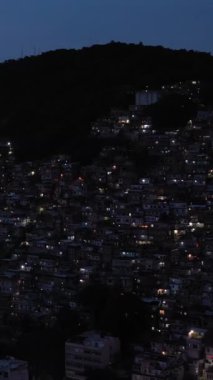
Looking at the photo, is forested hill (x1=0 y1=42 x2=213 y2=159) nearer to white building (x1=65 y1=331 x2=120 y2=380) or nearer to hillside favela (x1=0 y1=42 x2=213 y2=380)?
hillside favela (x1=0 y1=42 x2=213 y2=380)

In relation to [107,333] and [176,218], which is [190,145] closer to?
[176,218]

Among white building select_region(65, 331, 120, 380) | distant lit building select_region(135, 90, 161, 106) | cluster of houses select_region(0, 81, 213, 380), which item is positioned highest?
distant lit building select_region(135, 90, 161, 106)

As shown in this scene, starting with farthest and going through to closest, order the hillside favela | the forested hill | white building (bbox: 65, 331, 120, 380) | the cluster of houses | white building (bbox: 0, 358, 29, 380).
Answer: the forested hill < the hillside favela < the cluster of houses < white building (bbox: 65, 331, 120, 380) < white building (bbox: 0, 358, 29, 380)

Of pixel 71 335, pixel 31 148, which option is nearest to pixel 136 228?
pixel 71 335

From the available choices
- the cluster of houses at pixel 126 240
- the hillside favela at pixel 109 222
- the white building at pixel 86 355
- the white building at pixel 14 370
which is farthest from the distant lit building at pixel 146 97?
the white building at pixel 14 370

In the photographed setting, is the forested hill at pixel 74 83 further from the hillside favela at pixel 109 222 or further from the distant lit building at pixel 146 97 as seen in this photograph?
the distant lit building at pixel 146 97

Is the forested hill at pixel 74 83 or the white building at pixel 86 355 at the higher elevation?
the forested hill at pixel 74 83

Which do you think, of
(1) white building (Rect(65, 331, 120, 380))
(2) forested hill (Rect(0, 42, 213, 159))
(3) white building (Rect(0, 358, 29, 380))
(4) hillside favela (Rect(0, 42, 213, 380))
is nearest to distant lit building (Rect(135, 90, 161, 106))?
(4) hillside favela (Rect(0, 42, 213, 380))
